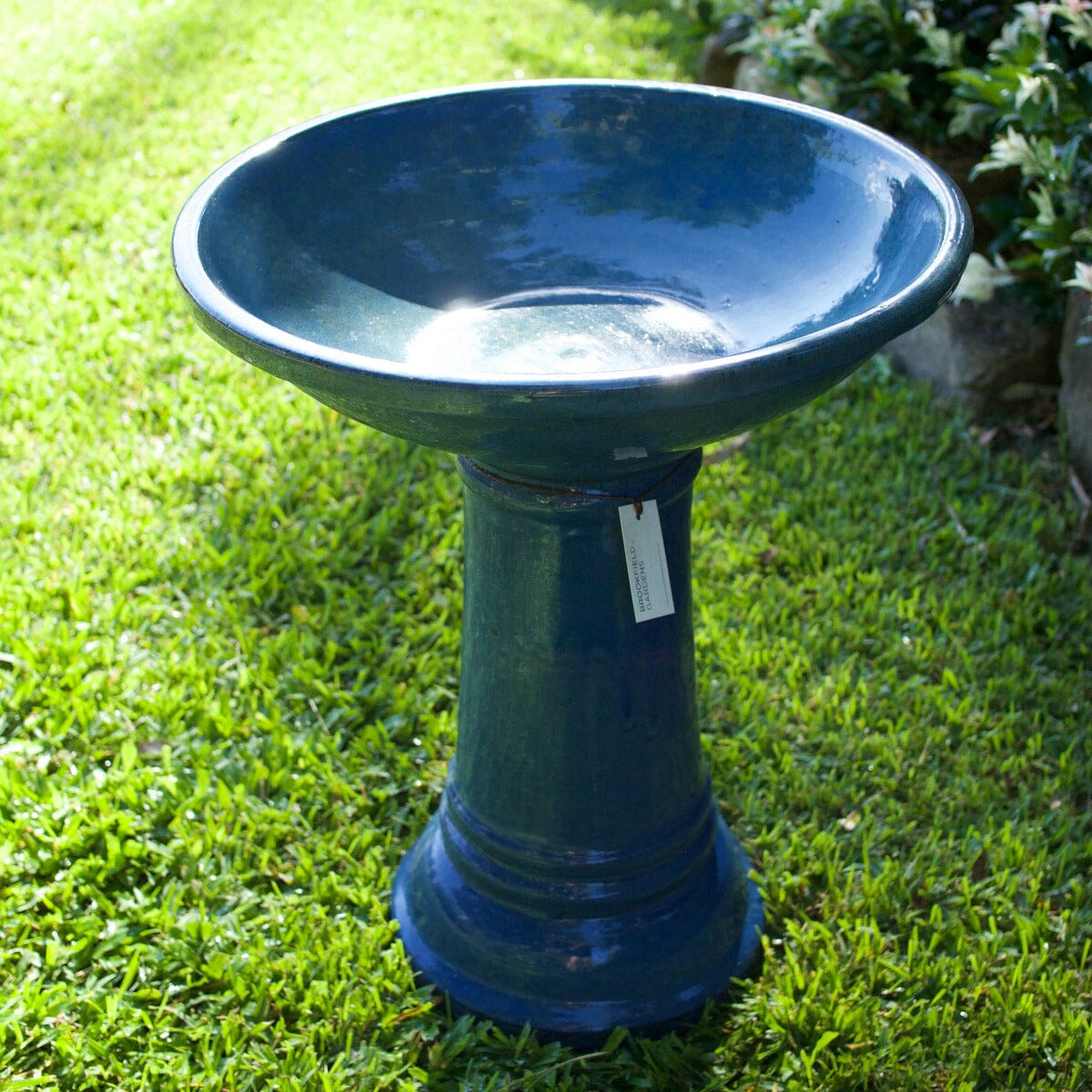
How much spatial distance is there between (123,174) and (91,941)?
350 cm

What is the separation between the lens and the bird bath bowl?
5.82 feet

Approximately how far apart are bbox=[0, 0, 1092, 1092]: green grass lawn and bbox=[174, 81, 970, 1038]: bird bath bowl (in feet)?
0.47

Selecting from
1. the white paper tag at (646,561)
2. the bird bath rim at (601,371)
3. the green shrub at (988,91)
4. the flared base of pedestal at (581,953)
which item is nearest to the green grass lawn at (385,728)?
the flared base of pedestal at (581,953)

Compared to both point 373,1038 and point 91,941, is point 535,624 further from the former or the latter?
point 91,941

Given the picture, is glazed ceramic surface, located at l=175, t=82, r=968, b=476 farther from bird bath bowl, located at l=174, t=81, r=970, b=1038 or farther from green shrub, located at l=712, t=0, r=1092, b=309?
green shrub, located at l=712, t=0, r=1092, b=309

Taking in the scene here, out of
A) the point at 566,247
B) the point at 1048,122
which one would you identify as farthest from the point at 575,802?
the point at 1048,122

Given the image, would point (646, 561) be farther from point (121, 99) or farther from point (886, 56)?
point (121, 99)

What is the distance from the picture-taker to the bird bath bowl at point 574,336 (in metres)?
1.77

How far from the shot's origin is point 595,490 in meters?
1.73

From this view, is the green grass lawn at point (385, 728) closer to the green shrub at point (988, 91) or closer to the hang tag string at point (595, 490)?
the green shrub at point (988, 91)

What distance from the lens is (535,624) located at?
1.84 meters

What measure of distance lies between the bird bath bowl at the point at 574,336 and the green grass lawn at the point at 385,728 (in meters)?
0.14

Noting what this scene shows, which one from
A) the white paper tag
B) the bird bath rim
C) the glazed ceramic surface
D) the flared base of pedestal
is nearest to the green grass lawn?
the flared base of pedestal

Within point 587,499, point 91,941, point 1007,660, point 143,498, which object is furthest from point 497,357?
point 143,498
